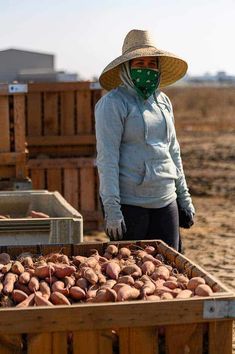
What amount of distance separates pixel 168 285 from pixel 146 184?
115cm

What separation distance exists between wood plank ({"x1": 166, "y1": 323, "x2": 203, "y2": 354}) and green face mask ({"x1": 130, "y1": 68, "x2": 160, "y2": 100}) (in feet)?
5.89

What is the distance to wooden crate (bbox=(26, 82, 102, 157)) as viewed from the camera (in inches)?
341

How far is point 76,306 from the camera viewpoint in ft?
10.3

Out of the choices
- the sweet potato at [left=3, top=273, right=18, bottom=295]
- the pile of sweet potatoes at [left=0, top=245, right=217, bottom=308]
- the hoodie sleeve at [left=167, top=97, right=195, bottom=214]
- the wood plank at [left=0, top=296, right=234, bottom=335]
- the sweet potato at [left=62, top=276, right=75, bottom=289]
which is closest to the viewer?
the wood plank at [left=0, top=296, right=234, bottom=335]

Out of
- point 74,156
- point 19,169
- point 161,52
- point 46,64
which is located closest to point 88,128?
point 74,156

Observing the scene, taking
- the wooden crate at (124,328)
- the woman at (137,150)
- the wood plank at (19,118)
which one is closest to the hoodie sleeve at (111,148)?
the woman at (137,150)

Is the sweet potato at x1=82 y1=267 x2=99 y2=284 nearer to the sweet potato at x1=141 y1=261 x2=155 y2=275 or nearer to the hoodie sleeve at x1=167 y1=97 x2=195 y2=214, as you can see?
the sweet potato at x1=141 y1=261 x2=155 y2=275

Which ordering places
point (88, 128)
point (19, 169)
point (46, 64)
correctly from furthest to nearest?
point (46, 64) < point (88, 128) < point (19, 169)

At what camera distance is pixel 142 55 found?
4.56 meters

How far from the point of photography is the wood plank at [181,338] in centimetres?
321

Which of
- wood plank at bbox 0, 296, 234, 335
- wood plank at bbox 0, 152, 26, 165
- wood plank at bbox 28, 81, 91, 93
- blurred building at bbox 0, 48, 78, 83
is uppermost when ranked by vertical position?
blurred building at bbox 0, 48, 78, 83

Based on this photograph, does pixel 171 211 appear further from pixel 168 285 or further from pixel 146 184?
pixel 168 285

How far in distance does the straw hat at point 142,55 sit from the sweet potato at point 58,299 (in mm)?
1748

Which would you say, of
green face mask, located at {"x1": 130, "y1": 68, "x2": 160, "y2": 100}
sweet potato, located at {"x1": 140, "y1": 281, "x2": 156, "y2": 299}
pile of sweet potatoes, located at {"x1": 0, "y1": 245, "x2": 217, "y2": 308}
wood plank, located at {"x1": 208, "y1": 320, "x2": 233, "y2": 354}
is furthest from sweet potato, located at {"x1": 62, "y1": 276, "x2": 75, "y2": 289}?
green face mask, located at {"x1": 130, "y1": 68, "x2": 160, "y2": 100}
